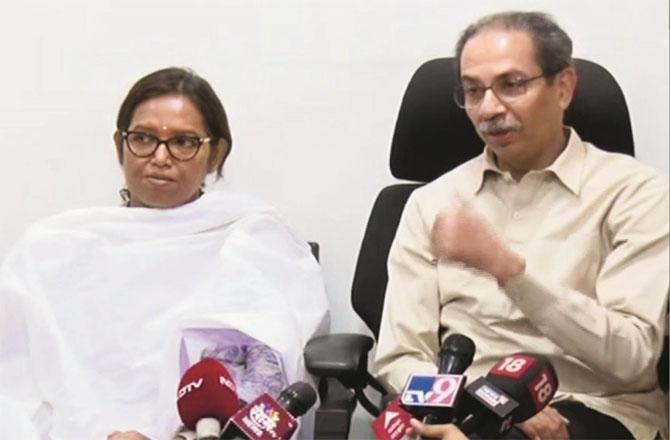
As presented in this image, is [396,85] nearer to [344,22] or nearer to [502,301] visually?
[344,22]

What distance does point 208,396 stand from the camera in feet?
3.71

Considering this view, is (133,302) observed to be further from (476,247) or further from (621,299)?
(621,299)

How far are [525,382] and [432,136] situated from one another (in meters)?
0.63

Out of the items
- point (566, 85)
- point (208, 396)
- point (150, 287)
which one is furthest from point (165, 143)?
point (566, 85)

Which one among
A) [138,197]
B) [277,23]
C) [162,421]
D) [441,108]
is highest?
[277,23]

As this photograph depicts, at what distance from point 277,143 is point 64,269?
1.61 ft

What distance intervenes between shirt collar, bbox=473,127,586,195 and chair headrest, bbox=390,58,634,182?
0.06 metres

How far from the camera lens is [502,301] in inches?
56.2

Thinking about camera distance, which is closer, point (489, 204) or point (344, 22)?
point (489, 204)

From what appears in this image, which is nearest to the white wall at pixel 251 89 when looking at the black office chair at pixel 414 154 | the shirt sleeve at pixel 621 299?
the black office chair at pixel 414 154

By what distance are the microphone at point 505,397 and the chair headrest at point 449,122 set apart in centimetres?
55

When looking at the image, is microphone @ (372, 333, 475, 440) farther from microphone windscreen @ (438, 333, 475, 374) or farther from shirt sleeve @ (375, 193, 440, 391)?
shirt sleeve @ (375, 193, 440, 391)

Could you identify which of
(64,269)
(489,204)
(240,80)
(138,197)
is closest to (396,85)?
(240,80)

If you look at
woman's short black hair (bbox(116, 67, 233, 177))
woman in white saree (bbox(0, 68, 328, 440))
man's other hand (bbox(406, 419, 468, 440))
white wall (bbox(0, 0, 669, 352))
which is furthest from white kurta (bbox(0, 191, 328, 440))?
man's other hand (bbox(406, 419, 468, 440))
